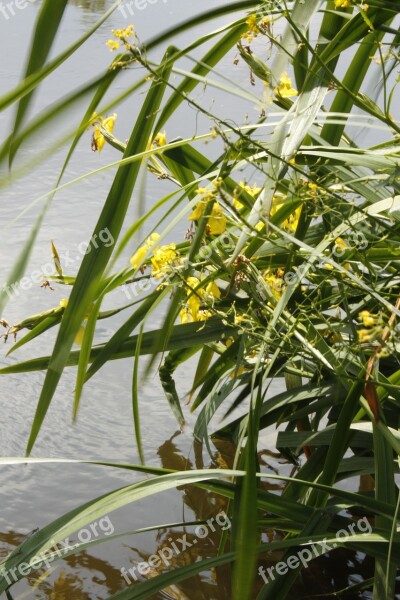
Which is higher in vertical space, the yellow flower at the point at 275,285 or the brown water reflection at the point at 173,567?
the yellow flower at the point at 275,285

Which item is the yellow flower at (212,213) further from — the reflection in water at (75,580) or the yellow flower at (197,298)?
the reflection in water at (75,580)

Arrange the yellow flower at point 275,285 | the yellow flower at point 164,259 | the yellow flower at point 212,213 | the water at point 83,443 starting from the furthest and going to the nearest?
1. the water at point 83,443
2. the yellow flower at point 275,285
3. the yellow flower at point 164,259
4. the yellow flower at point 212,213

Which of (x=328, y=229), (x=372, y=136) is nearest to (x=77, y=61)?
(x=372, y=136)

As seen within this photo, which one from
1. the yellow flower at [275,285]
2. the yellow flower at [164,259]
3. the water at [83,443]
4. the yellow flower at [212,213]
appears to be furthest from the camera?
the water at [83,443]

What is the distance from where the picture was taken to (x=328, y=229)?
1094 millimetres

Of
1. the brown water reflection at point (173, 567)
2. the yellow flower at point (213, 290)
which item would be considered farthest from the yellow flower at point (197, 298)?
the brown water reflection at point (173, 567)

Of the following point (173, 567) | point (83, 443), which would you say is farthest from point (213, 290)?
point (83, 443)

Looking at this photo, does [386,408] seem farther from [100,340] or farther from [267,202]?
[100,340]

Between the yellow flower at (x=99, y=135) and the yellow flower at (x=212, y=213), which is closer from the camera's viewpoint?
the yellow flower at (x=212, y=213)

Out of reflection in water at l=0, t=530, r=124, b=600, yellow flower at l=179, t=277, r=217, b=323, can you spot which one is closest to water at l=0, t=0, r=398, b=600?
reflection in water at l=0, t=530, r=124, b=600

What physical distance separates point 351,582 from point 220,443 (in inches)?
14.4

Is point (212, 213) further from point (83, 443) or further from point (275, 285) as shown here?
point (83, 443)

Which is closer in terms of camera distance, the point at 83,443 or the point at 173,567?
the point at 173,567

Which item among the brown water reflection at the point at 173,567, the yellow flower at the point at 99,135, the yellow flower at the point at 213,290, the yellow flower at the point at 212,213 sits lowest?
the brown water reflection at the point at 173,567
